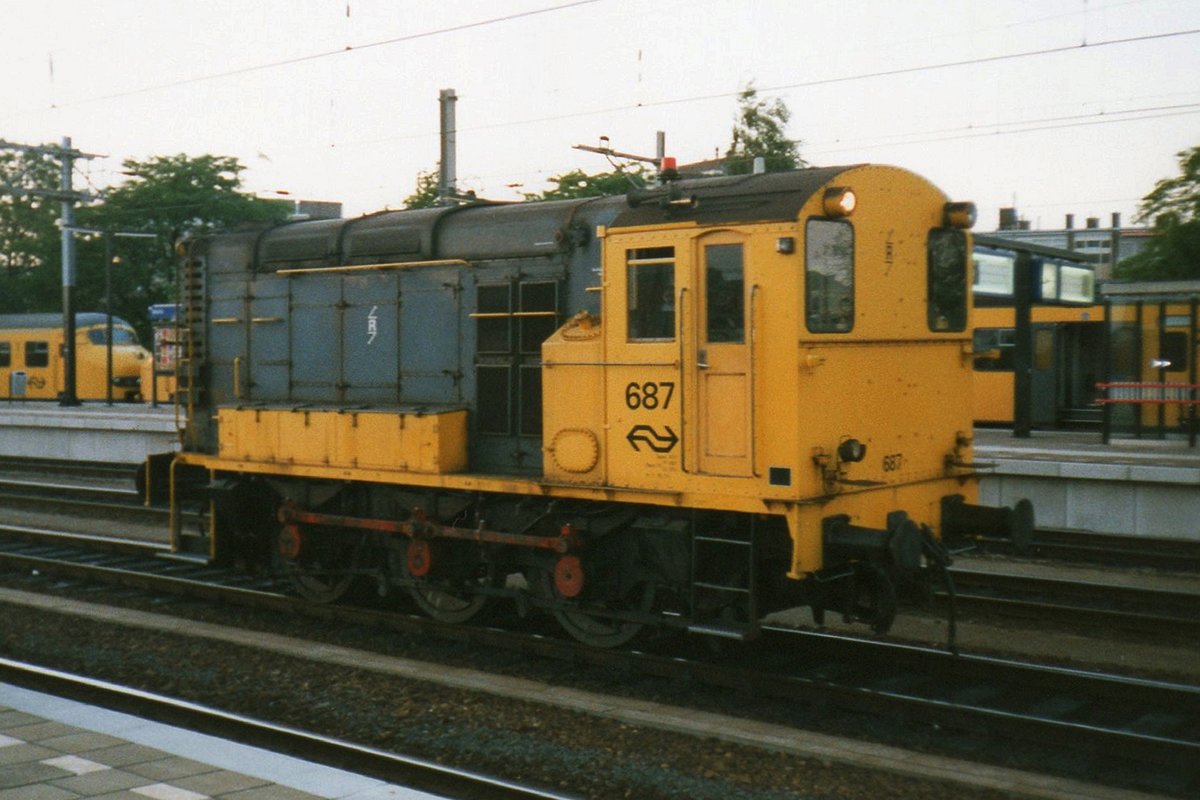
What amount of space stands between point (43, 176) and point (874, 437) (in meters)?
67.8

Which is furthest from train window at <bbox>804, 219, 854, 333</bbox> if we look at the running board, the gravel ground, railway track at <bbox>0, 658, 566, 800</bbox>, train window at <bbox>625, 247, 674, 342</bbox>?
railway track at <bbox>0, 658, 566, 800</bbox>

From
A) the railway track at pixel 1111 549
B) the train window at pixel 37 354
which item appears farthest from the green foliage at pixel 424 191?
the railway track at pixel 1111 549

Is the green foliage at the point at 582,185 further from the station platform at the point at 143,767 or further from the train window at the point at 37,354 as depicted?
the station platform at the point at 143,767

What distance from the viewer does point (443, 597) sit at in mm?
10523

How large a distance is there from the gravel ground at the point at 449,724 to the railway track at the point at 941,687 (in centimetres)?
51

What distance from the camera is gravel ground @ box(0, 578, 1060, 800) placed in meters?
6.48

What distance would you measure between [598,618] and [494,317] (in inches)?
102

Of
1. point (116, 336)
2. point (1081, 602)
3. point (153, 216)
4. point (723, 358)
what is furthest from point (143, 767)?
point (153, 216)

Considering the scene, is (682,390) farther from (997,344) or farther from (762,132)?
(762,132)

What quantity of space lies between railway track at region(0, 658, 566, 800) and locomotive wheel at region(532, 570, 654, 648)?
2448 mm

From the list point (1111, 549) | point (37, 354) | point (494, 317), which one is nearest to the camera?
point (494, 317)

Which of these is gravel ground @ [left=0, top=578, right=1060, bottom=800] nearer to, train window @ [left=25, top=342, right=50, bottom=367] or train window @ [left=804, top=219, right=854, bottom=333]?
train window @ [left=804, top=219, right=854, bottom=333]

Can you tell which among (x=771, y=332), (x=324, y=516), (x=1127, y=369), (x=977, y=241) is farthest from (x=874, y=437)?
(x=977, y=241)

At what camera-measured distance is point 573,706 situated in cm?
799
